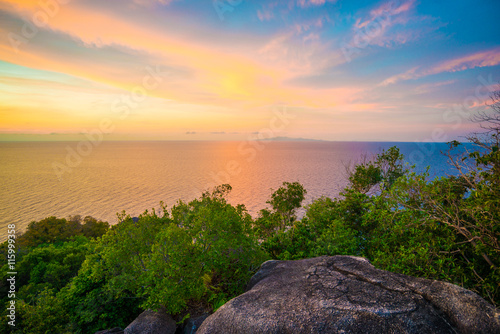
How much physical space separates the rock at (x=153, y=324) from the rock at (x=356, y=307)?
5.44 m

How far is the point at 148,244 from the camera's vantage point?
52.4ft

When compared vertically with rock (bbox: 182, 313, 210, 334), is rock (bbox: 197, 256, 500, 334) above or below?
above

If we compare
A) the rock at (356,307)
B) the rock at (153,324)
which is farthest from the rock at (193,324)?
the rock at (356,307)

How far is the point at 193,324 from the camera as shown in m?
12.6

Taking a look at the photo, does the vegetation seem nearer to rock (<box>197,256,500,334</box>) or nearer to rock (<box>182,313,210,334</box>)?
rock (<box>182,313,210,334</box>)

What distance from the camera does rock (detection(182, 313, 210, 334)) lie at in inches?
484

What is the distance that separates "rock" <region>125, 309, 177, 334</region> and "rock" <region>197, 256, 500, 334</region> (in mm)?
5444

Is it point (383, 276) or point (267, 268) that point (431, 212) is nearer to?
point (383, 276)

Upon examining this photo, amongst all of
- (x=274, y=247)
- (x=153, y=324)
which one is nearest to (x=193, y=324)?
(x=153, y=324)

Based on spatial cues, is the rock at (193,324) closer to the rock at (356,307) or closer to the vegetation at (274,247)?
the vegetation at (274,247)

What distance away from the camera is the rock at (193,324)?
12.3m

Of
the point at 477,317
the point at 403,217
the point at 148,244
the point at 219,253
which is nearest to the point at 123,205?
the point at 148,244

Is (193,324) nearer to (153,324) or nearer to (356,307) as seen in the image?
(153,324)

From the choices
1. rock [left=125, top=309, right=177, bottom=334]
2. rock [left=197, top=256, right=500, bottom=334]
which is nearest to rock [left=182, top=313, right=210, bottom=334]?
rock [left=125, top=309, right=177, bottom=334]
